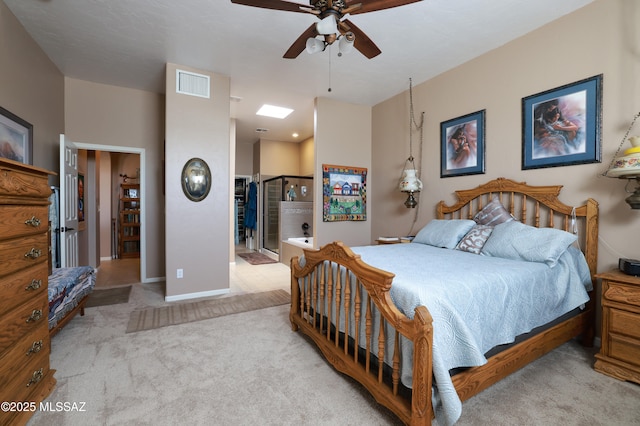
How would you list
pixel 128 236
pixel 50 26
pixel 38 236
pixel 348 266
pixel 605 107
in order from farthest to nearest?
pixel 128 236, pixel 50 26, pixel 605 107, pixel 348 266, pixel 38 236

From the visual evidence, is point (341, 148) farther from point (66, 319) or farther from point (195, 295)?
point (66, 319)

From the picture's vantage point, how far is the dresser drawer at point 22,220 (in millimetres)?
1359

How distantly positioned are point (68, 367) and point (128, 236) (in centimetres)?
490

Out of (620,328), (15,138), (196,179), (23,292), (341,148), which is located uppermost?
(341,148)

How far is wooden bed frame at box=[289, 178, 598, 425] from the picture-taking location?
1.34 meters

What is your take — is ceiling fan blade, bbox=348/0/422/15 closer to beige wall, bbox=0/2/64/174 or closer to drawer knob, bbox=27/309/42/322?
drawer knob, bbox=27/309/42/322

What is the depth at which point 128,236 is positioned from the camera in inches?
249

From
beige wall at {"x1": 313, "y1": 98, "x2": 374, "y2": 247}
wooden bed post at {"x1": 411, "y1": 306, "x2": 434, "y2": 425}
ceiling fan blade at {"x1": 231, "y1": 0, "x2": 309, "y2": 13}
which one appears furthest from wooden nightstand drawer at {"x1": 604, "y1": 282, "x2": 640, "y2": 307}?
beige wall at {"x1": 313, "y1": 98, "x2": 374, "y2": 247}

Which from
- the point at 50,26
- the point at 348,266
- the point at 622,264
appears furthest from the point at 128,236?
the point at 622,264

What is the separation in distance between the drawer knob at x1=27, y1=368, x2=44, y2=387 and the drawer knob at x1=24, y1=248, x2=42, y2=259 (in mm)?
644

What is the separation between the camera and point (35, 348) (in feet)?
5.25

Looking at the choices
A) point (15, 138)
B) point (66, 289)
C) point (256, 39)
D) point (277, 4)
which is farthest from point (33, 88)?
point (277, 4)

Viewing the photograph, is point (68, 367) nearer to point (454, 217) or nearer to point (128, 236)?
point (454, 217)

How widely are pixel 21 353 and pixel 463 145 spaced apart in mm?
4127
